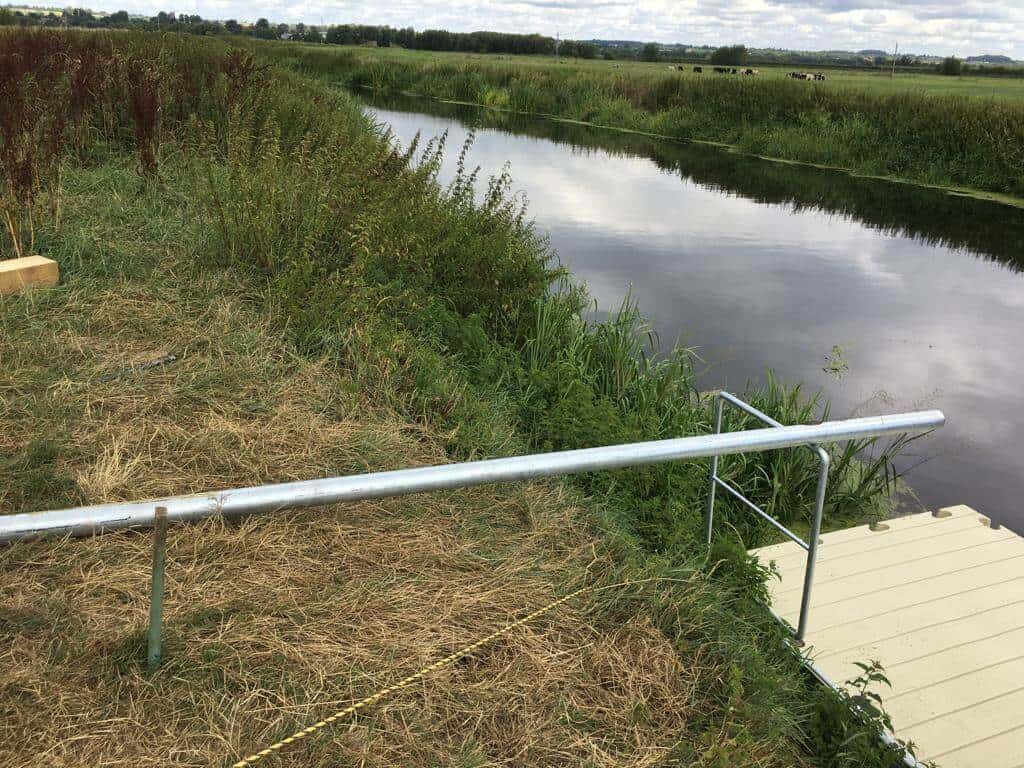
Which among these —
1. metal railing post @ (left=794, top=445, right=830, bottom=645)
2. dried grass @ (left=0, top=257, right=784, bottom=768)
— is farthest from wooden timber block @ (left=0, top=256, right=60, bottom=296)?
metal railing post @ (left=794, top=445, right=830, bottom=645)

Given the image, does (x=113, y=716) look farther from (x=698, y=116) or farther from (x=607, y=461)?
(x=698, y=116)

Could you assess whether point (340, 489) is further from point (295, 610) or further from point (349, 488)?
point (295, 610)

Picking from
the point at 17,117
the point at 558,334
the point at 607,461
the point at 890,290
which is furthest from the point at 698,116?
the point at 607,461

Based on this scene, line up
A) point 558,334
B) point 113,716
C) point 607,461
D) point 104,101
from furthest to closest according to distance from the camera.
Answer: point 104,101, point 558,334, point 607,461, point 113,716

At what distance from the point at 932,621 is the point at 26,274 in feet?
16.7

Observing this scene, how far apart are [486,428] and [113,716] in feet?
7.97

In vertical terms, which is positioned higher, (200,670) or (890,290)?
(200,670)

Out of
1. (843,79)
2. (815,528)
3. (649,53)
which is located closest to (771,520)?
(815,528)

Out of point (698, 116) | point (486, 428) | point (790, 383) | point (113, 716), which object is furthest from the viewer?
point (698, 116)

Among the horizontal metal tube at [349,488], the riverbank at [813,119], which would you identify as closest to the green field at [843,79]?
the riverbank at [813,119]

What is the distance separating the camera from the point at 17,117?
5.69 meters

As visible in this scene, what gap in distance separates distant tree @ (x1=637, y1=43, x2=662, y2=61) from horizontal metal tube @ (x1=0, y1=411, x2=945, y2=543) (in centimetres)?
9420

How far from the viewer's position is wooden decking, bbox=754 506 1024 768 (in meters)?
3.18

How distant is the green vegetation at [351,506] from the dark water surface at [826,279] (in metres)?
1.41
